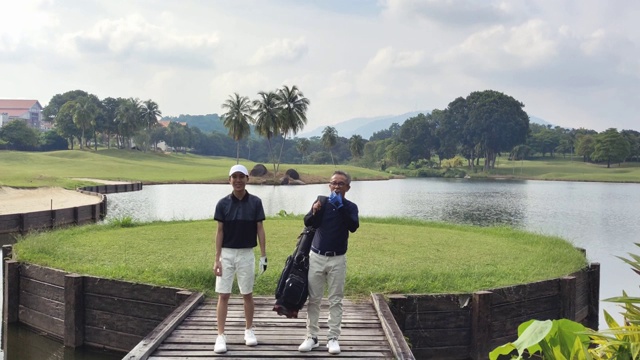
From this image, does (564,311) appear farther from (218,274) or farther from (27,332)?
(27,332)

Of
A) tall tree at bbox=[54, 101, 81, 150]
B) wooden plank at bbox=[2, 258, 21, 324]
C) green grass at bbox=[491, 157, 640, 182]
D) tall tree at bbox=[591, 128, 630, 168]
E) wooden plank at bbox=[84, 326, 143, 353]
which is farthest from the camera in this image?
tall tree at bbox=[591, 128, 630, 168]

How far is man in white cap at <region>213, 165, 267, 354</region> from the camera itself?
7.93 meters

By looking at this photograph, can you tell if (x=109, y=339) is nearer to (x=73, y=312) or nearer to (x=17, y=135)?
(x=73, y=312)

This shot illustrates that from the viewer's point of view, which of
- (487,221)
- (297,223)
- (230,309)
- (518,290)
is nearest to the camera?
(230,309)

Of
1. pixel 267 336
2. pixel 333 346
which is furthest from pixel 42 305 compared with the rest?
pixel 333 346

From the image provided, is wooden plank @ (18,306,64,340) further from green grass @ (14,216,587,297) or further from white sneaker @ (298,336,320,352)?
white sneaker @ (298,336,320,352)

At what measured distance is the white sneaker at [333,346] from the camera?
26.0ft

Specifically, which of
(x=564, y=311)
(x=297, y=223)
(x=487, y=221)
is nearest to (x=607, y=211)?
(x=487, y=221)

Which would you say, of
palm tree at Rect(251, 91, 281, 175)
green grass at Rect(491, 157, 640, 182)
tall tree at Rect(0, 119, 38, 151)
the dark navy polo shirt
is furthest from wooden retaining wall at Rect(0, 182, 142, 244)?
green grass at Rect(491, 157, 640, 182)

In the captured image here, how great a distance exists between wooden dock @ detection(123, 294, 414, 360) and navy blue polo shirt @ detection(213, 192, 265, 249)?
1.63m

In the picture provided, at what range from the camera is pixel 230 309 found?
1039 cm

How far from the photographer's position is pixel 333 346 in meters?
7.97

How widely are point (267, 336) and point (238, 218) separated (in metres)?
2.22

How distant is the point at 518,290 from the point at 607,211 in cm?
4207
